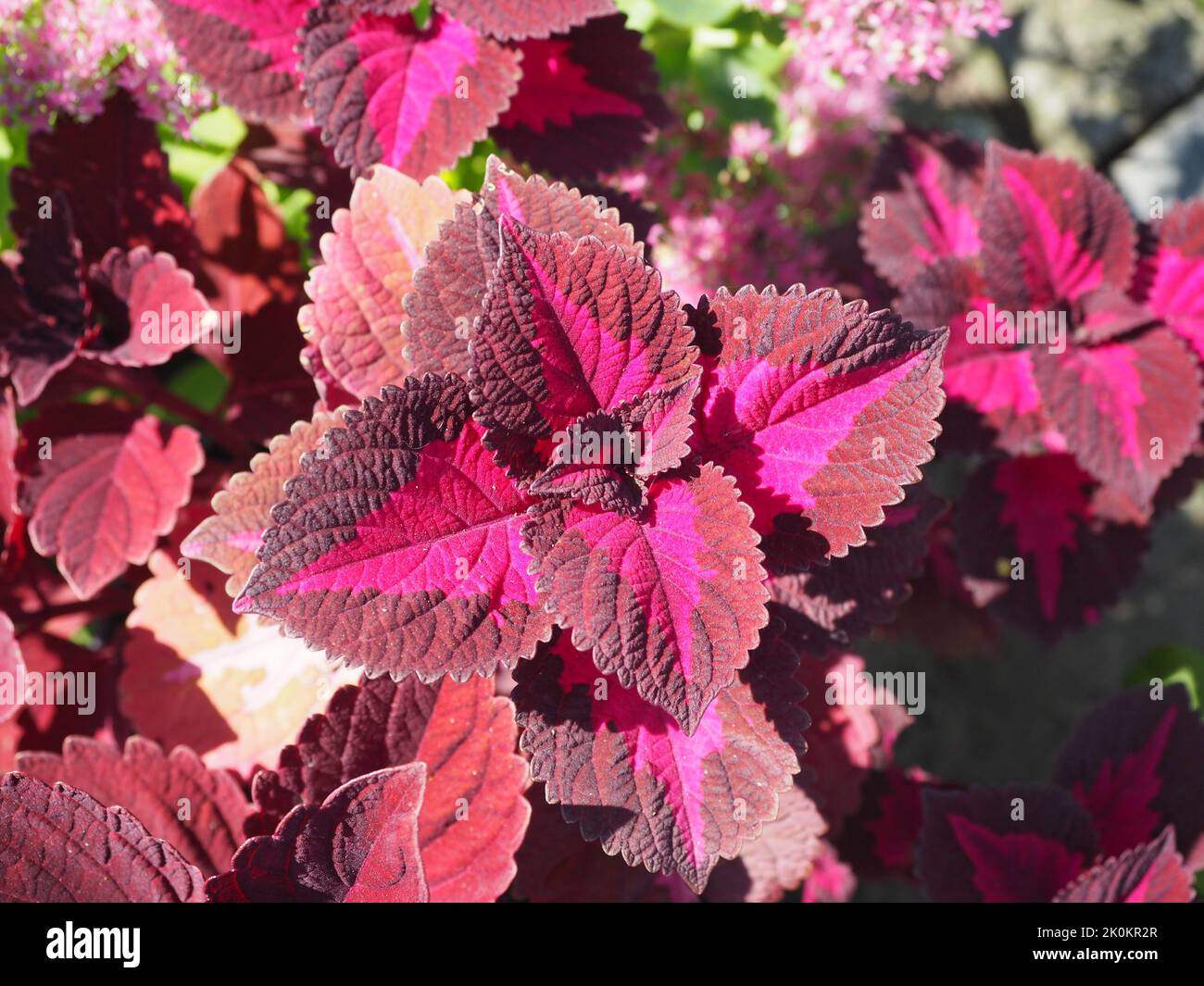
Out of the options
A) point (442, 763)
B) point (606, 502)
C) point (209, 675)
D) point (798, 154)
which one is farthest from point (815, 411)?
point (798, 154)

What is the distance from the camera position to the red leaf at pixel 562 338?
0.69 metres

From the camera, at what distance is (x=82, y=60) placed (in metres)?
0.97

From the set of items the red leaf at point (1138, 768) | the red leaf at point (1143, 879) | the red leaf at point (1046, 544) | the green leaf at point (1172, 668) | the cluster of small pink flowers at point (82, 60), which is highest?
the cluster of small pink flowers at point (82, 60)

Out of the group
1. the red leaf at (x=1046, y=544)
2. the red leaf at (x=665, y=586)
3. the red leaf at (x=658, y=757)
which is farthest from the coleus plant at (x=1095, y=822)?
the red leaf at (x=665, y=586)

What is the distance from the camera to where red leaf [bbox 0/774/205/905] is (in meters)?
0.71

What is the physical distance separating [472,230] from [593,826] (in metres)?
0.42

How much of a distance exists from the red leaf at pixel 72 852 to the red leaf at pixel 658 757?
26 centimetres

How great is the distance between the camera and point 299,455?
0.80 metres

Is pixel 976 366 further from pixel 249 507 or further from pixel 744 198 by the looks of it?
pixel 249 507

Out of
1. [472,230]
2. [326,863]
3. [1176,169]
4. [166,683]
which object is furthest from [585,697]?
[1176,169]

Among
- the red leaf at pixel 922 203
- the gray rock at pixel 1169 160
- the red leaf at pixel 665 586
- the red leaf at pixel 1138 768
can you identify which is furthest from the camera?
the gray rock at pixel 1169 160

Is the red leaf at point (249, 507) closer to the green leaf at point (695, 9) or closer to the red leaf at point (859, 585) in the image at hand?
the red leaf at point (859, 585)

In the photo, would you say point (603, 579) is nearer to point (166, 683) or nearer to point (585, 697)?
point (585, 697)

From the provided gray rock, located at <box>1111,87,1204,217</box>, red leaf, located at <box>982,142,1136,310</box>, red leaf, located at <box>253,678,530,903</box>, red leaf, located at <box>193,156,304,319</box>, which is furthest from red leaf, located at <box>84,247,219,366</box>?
gray rock, located at <box>1111,87,1204,217</box>
